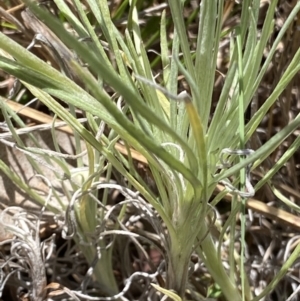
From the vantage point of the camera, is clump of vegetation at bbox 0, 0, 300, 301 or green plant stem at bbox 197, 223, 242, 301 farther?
green plant stem at bbox 197, 223, 242, 301

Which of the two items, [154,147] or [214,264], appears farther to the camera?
[214,264]

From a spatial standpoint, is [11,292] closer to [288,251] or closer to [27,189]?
[27,189]

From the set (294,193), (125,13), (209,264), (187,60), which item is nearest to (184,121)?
(187,60)

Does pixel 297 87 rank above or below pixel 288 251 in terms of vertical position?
above

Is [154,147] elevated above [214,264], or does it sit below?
above

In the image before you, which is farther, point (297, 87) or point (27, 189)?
point (297, 87)

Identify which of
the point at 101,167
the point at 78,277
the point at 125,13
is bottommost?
the point at 78,277

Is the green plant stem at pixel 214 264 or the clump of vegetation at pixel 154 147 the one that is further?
the green plant stem at pixel 214 264

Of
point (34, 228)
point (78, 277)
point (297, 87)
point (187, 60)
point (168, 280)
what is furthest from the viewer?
point (297, 87)
